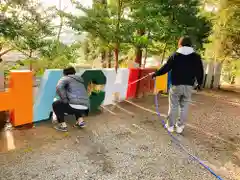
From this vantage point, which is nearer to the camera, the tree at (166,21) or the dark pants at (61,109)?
the dark pants at (61,109)

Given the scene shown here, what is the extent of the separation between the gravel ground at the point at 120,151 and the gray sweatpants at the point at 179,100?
13.3 inches

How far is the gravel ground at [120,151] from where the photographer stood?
3082 millimetres

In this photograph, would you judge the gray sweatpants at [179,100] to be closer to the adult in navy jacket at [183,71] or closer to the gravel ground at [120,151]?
the adult in navy jacket at [183,71]

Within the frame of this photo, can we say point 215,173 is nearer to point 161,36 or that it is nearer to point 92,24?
point 92,24

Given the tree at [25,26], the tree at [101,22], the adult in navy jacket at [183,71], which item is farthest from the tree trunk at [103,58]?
the adult in navy jacket at [183,71]

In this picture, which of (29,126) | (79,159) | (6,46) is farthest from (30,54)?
(79,159)

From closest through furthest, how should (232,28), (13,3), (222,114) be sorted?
(13,3) < (222,114) < (232,28)

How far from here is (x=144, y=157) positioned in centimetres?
360

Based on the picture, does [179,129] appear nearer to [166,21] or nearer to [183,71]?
[183,71]

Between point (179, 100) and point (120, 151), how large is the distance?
1.78 m

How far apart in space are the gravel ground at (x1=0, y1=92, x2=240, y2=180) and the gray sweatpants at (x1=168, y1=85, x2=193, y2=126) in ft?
1.11

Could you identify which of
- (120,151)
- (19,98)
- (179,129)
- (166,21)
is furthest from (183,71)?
(166,21)

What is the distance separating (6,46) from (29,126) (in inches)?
129

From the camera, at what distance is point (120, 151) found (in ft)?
12.4
